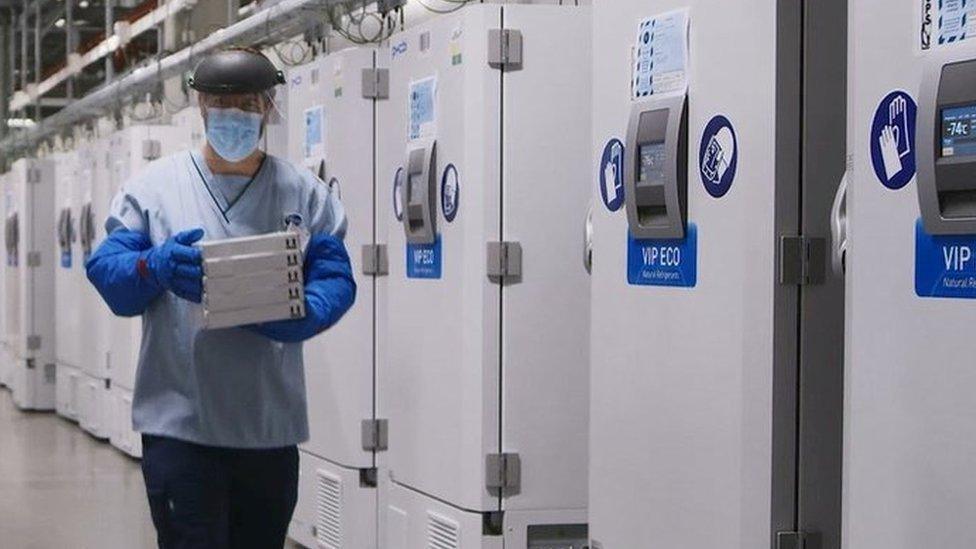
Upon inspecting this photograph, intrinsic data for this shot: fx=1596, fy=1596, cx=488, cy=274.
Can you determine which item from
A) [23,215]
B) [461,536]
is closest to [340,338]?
[461,536]

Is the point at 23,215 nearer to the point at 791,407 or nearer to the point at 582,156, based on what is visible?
the point at 582,156

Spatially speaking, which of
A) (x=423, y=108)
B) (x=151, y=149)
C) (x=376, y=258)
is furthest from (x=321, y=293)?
(x=151, y=149)

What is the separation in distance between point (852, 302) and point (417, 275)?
274cm

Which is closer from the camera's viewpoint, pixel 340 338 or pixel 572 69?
pixel 572 69

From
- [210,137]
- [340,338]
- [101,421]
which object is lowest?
[101,421]

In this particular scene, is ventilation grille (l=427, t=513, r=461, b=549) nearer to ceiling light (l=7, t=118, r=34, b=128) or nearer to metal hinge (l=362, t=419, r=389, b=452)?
metal hinge (l=362, t=419, r=389, b=452)

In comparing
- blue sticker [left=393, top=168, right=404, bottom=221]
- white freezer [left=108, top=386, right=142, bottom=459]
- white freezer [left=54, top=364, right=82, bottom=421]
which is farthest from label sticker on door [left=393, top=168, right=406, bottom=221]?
white freezer [left=54, top=364, right=82, bottom=421]

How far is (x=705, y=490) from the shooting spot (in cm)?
328

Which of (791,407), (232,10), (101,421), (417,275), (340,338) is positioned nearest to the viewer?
(791,407)

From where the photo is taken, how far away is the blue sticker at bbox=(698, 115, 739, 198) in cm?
319

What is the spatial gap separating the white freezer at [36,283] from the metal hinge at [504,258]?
27.5 ft

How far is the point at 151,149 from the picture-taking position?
367 inches

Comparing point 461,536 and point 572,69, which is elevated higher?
point 572,69

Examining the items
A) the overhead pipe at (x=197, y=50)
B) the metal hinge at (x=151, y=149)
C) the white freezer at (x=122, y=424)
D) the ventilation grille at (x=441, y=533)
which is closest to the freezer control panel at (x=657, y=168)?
the ventilation grille at (x=441, y=533)
